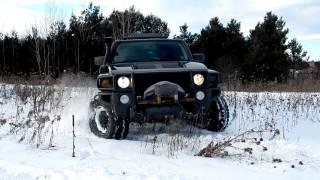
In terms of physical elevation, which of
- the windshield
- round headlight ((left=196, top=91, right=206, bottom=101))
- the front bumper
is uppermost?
the windshield

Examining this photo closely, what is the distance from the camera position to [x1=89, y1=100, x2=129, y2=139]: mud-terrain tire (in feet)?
24.0

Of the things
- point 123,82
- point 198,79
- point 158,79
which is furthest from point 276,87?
point 123,82

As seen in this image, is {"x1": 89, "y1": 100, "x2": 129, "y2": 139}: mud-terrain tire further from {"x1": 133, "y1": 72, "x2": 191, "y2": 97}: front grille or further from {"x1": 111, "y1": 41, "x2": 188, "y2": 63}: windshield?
{"x1": 111, "y1": 41, "x2": 188, "y2": 63}: windshield

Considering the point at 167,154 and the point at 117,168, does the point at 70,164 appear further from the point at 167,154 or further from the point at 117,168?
the point at 167,154

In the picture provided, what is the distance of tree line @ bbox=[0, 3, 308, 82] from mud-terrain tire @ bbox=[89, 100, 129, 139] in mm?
18410

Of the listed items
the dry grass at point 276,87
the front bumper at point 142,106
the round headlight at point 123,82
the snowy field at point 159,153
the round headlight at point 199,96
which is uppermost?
the dry grass at point 276,87

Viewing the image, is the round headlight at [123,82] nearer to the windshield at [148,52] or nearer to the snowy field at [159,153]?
the snowy field at [159,153]

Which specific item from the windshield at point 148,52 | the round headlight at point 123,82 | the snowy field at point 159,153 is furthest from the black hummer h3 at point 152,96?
the windshield at point 148,52

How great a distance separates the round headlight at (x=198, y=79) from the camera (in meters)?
7.40

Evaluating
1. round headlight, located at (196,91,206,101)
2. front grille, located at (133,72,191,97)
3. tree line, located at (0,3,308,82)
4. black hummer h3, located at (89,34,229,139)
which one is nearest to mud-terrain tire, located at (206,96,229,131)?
black hummer h3, located at (89,34,229,139)

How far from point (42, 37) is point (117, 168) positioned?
21.9m

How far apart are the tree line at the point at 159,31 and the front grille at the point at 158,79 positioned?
19.0 m

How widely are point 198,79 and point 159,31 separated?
85.8 feet

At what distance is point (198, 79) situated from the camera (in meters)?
7.41
